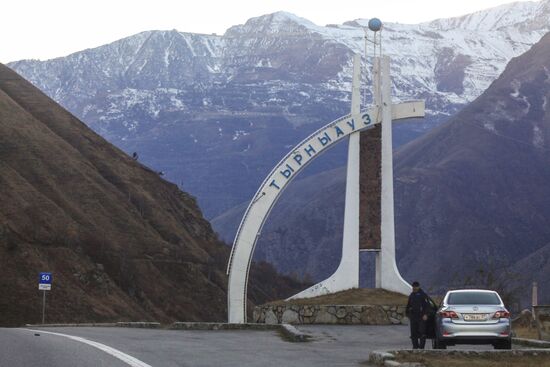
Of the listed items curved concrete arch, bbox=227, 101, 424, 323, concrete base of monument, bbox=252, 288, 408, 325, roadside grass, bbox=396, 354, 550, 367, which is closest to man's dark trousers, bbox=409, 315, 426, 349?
roadside grass, bbox=396, 354, 550, 367

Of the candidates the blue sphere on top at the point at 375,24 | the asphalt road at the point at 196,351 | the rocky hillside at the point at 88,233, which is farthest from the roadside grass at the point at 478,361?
the rocky hillside at the point at 88,233

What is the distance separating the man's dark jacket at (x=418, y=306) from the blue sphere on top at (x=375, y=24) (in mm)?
24899

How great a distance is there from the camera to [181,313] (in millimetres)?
94875

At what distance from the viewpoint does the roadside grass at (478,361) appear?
2111cm

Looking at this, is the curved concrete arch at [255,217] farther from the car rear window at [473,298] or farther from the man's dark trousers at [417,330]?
the man's dark trousers at [417,330]

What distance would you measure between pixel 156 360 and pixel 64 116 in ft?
354

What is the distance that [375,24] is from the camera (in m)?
50.1

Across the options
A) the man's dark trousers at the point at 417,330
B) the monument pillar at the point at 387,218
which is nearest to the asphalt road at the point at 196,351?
the man's dark trousers at the point at 417,330

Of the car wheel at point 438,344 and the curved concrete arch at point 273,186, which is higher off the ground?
the curved concrete arch at point 273,186

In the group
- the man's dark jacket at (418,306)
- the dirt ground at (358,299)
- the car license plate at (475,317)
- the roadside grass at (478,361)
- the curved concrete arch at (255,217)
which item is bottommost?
the roadside grass at (478,361)

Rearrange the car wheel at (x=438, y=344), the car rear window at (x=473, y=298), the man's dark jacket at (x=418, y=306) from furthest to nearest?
1. the car rear window at (x=473, y=298)
2. the man's dark jacket at (x=418, y=306)
3. the car wheel at (x=438, y=344)

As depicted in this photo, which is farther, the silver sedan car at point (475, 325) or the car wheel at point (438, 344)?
the car wheel at point (438, 344)

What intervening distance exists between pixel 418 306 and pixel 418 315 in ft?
0.81

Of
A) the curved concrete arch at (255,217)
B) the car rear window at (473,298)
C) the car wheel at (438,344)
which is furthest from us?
the curved concrete arch at (255,217)
